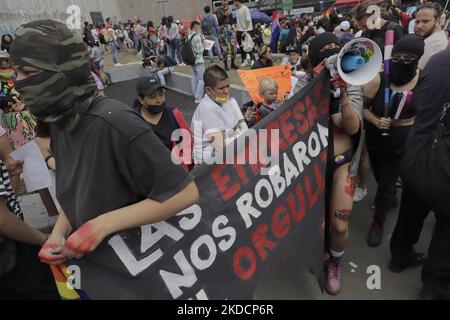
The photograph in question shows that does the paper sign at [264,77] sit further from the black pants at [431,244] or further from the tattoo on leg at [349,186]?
the black pants at [431,244]

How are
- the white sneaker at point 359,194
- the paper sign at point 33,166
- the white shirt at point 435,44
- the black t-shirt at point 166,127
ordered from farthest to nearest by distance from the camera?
the white shirt at point 435,44, the white sneaker at point 359,194, the black t-shirt at point 166,127, the paper sign at point 33,166

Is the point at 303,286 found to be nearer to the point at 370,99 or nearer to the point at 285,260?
the point at 285,260

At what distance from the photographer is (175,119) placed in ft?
9.68

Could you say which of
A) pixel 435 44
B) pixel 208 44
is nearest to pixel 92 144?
pixel 435 44

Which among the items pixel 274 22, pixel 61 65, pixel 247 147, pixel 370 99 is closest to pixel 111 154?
pixel 61 65

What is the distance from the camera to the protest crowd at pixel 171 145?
1.04 metres

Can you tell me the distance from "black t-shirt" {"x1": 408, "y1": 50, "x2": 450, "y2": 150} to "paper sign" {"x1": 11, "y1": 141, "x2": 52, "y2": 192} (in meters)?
2.90

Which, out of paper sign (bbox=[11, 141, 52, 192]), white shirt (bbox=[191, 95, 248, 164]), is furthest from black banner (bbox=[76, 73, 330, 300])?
paper sign (bbox=[11, 141, 52, 192])

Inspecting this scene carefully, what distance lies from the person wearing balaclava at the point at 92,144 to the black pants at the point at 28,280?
0.83 m

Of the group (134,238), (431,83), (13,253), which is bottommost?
(13,253)

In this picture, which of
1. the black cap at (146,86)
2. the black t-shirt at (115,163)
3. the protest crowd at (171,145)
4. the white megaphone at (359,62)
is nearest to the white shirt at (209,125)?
the protest crowd at (171,145)

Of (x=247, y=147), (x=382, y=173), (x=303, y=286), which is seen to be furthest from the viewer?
(x=382, y=173)
